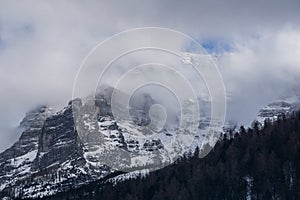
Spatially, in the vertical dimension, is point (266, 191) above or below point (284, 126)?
below

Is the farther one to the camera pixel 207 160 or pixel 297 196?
pixel 207 160

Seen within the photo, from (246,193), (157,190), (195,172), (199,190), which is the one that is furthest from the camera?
(157,190)

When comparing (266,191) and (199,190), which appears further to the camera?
(199,190)

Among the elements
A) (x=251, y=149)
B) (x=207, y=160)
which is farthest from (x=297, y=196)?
(x=207, y=160)

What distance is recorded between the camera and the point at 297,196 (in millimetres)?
146625

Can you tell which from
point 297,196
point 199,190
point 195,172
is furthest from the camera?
point 195,172

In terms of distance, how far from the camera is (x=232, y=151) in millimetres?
184625

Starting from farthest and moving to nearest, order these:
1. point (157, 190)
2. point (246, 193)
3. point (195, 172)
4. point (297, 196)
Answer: point (157, 190) → point (195, 172) → point (246, 193) → point (297, 196)

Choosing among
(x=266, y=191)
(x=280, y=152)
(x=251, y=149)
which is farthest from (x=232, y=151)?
(x=266, y=191)

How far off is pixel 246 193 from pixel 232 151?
28.5m

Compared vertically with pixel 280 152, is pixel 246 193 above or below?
below

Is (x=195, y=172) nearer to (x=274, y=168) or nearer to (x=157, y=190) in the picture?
(x=157, y=190)

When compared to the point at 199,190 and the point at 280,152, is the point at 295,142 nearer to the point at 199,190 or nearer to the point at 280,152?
the point at 280,152

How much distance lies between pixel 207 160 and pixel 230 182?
109 ft
